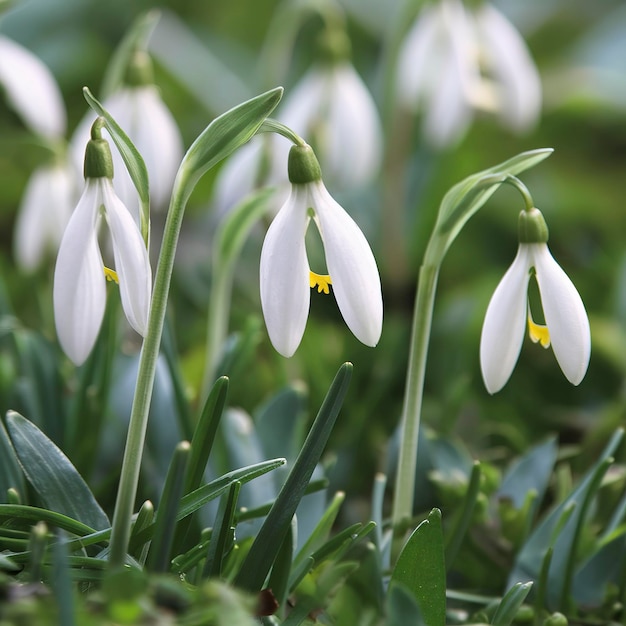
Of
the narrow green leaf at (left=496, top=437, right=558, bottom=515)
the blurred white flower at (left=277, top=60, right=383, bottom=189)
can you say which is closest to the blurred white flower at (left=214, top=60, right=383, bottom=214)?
the blurred white flower at (left=277, top=60, right=383, bottom=189)

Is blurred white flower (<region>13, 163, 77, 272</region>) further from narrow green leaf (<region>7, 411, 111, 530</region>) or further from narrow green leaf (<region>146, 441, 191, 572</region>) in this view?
narrow green leaf (<region>146, 441, 191, 572</region>)

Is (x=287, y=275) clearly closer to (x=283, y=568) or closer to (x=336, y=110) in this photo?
(x=283, y=568)

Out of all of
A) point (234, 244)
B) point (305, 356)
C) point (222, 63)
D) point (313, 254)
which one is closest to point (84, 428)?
point (234, 244)

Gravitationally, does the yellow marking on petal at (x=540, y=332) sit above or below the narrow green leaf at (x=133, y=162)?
below

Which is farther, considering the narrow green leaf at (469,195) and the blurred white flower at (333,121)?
the blurred white flower at (333,121)

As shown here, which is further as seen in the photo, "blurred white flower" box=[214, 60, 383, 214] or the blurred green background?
"blurred white flower" box=[214, 60, 383, 214]

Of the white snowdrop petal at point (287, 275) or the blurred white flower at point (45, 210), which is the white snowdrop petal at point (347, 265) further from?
the blurred white flower at point (45, 210)

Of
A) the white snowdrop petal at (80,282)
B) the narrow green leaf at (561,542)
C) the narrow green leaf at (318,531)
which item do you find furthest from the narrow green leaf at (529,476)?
the white snowdrop petal at (80,282)
